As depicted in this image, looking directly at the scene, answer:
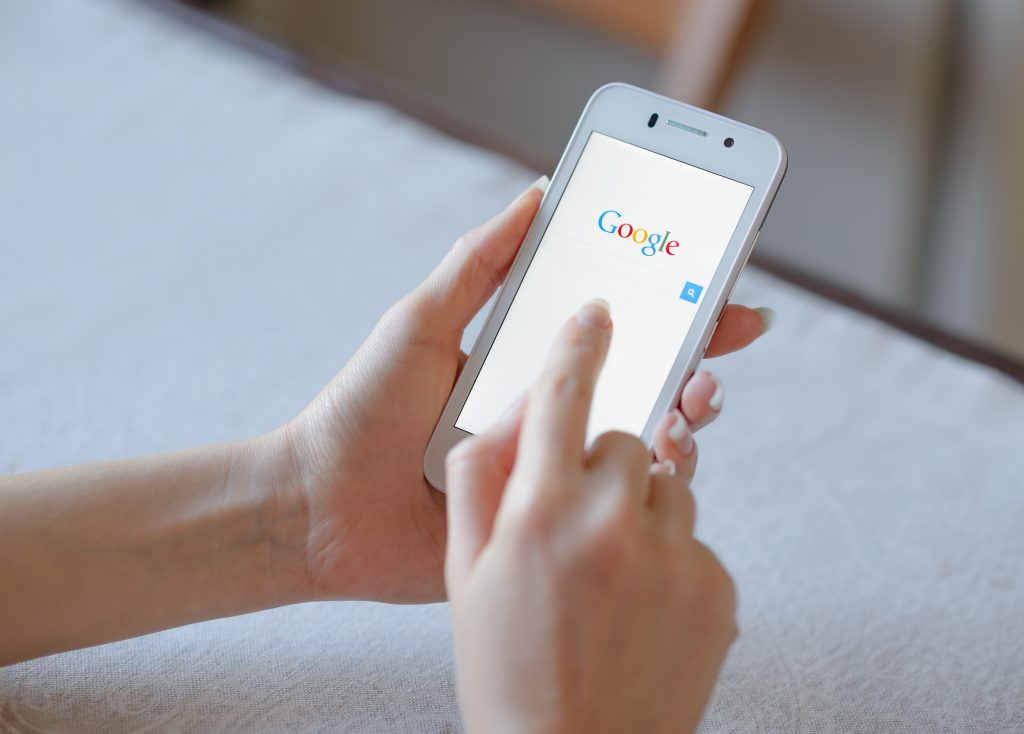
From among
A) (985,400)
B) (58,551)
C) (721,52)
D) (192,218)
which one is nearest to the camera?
(58,551)

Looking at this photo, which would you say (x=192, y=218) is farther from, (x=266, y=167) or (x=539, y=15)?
(x=539, y=15)

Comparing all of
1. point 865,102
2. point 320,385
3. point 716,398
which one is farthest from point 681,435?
point 865,102

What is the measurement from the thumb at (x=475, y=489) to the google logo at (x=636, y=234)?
0.62 feet

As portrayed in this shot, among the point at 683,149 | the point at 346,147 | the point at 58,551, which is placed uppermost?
the point at 683,149

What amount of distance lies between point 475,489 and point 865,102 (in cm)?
113

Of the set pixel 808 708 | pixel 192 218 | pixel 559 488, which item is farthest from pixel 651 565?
pixel 192 218

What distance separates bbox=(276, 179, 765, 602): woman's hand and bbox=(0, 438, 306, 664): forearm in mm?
15

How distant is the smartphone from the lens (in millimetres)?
548

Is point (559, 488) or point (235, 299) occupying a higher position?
point (559, 488)

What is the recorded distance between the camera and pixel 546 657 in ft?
1.13

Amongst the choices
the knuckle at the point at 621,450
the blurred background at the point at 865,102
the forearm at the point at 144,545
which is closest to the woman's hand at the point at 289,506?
the forearm at the point at 144,545

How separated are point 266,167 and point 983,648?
68 centimetres

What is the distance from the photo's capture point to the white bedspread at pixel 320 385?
52cm

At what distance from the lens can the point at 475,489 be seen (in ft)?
1.28
